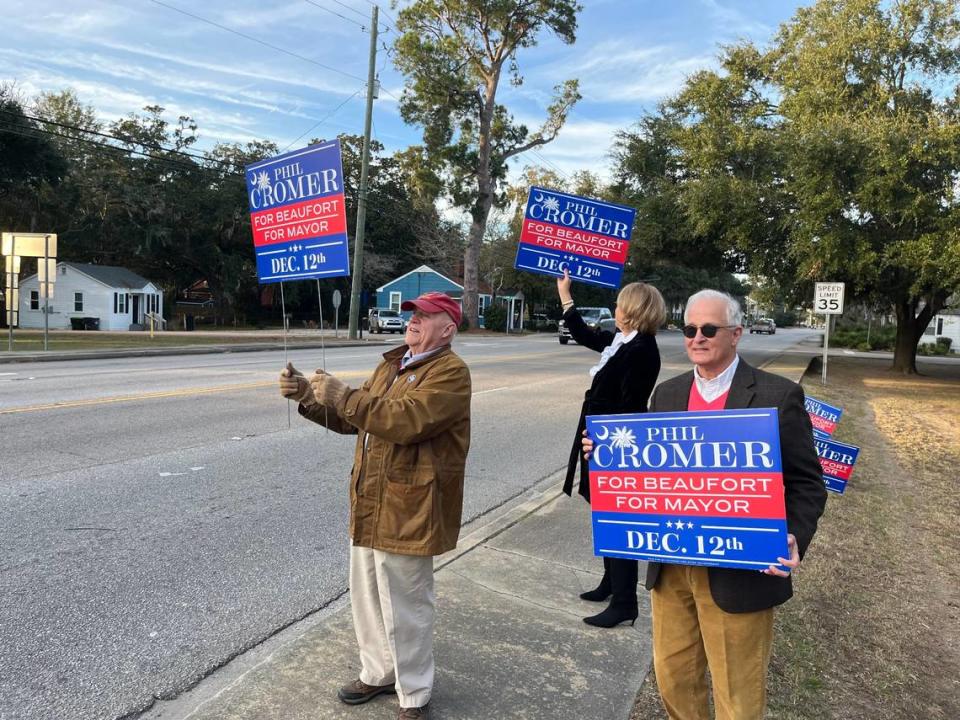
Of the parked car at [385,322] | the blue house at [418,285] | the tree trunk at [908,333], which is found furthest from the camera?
the blue house at [418,285]

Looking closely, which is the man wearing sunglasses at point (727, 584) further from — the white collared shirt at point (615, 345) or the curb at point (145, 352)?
the curb at point (145, 352)

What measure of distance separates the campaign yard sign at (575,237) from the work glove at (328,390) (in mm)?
3030

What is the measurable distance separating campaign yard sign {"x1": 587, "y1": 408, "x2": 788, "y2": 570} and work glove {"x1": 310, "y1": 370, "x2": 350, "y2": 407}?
958mm

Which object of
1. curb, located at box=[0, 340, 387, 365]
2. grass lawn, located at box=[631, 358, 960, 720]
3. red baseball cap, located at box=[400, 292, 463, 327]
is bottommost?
grass lawn, located at box=[631, 358, 960, 720]

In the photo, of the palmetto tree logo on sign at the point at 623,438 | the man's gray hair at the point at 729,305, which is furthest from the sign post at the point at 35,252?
the man's gray hair at the point at 729,305

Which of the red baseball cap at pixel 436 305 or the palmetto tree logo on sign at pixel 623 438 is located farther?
the red baseball cap at pixel 436 305

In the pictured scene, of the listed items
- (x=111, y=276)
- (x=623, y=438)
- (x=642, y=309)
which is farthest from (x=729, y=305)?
(x=111, y=276)

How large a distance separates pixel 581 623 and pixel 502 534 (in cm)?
155

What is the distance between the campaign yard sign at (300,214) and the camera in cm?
406

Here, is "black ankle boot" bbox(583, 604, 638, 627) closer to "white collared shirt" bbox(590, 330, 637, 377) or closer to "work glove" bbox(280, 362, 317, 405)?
"white collared shirt" bbox(590, 330, 637, 377)

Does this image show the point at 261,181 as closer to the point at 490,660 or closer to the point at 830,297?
the point at 490,660

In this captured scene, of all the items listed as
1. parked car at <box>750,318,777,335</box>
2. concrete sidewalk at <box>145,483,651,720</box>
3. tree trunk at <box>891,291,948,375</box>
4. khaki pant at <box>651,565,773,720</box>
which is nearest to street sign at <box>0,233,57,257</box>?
concrete sidewalk at <box>145,483,651,720</box>

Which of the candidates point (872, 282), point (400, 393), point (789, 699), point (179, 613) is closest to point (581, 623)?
point (789, 699)

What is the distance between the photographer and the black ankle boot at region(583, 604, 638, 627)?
3.94 metres
